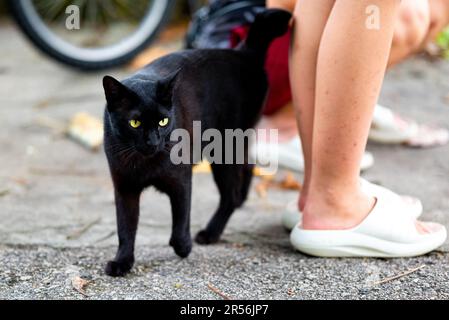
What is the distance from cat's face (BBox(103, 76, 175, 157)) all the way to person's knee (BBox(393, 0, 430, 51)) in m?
1.00

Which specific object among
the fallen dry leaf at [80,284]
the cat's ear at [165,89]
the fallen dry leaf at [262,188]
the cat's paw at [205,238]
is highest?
the cat's ear at [165,89]

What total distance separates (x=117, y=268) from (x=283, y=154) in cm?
107

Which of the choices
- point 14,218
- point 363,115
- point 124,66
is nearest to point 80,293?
point 14,218

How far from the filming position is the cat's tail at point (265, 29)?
1881 mm

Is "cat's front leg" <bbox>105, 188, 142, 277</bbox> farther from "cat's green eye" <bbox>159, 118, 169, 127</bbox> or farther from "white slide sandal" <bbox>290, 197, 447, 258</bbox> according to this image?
"white slide sandal" <bbox>290, 197, 447, 258</bbox>

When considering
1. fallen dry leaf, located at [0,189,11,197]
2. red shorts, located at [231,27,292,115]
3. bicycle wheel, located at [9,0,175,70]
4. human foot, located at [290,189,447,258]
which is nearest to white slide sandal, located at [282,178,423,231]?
human foot, located at [290,189,447,258]

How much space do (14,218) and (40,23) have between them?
1.73 meters

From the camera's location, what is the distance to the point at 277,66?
8.09 ft

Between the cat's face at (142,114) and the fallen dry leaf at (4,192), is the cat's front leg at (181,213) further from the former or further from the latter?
the fallen dry leaf at (4,192)

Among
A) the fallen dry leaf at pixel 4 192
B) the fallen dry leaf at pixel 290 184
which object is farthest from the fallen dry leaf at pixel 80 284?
the fallen dry leaf at pixel 290 184

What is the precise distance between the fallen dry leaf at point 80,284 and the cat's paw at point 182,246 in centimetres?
24

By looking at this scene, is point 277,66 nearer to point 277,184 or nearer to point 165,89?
point 277,184

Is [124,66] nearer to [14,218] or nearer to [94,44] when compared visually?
[94,44]

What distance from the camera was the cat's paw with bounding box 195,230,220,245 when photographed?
2002 mm
